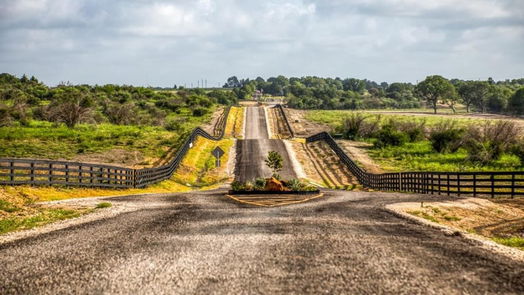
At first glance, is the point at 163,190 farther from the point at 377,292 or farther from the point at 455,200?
the point at 377,292

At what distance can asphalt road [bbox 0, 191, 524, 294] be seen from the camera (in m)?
9.73

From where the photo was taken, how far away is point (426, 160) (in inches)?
2244

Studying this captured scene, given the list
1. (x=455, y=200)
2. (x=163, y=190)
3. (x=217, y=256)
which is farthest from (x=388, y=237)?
(x=163, y=190)

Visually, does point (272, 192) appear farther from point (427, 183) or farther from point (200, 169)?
point (200, 169)

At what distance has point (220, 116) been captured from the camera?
108812 millimetres

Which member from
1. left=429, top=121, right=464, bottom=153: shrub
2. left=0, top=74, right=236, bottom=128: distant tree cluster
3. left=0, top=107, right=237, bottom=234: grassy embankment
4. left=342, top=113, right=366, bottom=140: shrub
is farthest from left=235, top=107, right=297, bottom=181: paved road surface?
left=429, top=121, right=464, bottom=153: shrub

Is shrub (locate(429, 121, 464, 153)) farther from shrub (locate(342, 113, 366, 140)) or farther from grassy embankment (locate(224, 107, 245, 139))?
grassy embankment (locate(224, 107, 245, 139))

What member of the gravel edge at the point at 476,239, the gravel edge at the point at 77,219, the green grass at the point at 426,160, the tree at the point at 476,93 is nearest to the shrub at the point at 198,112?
the green grass at the point at 426,160

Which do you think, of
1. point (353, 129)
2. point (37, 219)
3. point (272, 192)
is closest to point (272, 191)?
point (272, 192)

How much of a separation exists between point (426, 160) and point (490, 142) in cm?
652

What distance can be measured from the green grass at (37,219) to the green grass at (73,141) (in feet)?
88.2

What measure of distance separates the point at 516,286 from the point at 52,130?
190 feet

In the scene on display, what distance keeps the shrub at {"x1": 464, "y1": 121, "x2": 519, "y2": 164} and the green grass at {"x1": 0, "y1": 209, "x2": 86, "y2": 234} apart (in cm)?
4230

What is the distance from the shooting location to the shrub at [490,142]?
5312cm
